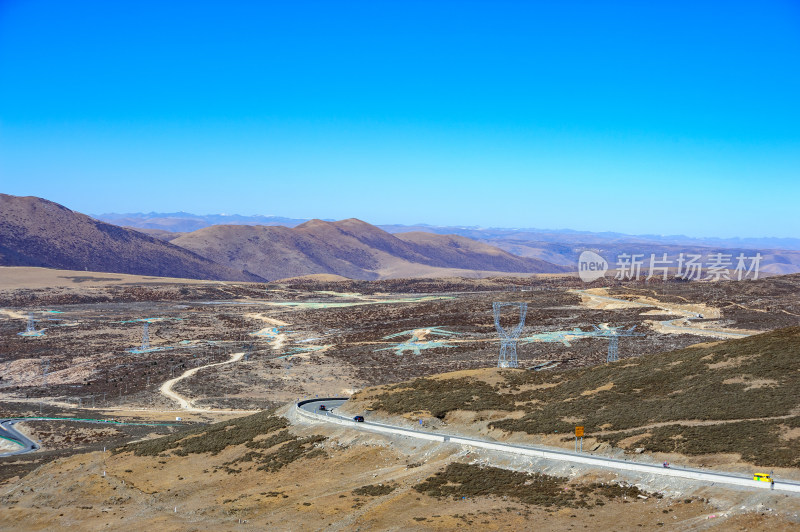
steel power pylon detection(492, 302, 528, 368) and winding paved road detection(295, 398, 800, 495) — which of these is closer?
winding paved road detection(295, 398, 800, 495)

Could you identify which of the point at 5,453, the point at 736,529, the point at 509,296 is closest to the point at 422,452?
the point at 736,529

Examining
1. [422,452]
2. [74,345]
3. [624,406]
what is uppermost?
[624,406]

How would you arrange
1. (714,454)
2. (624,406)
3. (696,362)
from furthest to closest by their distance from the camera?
(696,362) < (624,406) < (714,454)

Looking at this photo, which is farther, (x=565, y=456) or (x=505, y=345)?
(x=505, y=345)

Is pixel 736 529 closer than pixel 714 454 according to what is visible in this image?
Yes

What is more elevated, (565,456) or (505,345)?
(565,456)

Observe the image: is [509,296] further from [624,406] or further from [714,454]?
[714,454]

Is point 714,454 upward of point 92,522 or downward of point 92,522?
upward

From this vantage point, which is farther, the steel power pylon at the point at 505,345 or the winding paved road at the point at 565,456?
the steel power pylon at the point at 505,345
